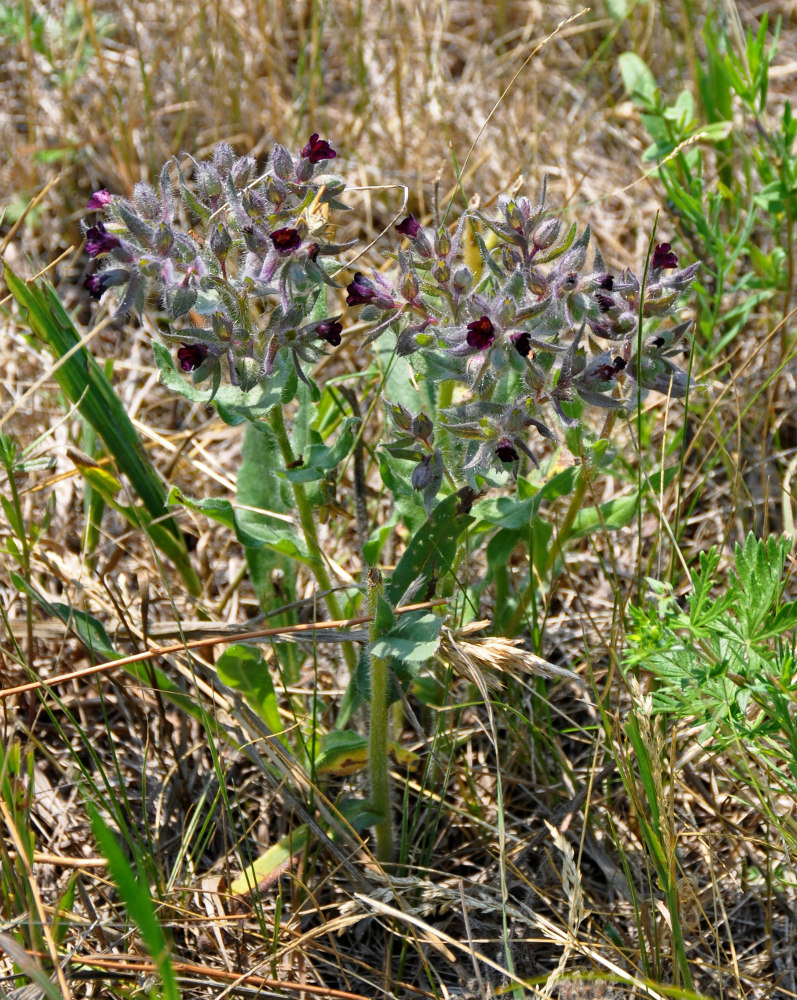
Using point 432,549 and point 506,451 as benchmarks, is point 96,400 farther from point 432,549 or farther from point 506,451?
point 506,451

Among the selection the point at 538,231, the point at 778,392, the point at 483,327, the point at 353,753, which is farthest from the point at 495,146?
the point at 353,753

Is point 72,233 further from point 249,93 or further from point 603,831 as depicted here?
point 603,831

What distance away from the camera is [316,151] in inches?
105

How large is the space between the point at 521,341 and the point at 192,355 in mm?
845

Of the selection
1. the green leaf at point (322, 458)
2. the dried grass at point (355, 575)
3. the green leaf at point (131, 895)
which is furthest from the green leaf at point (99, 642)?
the green leaf at point (131, 895)

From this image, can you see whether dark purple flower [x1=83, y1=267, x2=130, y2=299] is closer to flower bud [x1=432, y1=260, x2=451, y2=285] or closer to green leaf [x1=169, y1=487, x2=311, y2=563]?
green leaf [x1=169, y1=487, x2=311, y2=563]

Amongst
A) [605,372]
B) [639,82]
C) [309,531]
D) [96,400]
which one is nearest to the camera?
[605,372]

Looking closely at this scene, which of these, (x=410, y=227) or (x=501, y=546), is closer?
(x=410, y=227)

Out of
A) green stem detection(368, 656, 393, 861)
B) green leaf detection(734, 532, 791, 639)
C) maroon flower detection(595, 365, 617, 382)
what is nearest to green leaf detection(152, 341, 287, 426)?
green stem detection(368, 656, 393, 861)

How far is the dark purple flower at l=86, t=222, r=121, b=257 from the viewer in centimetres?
258

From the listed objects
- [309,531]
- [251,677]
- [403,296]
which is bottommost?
[251,677]

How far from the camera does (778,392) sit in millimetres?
4129

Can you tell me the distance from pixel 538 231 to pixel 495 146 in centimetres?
259

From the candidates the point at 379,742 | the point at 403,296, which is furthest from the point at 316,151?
the point at 379,742
